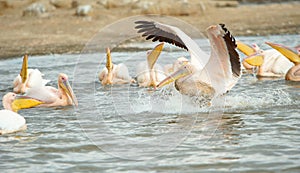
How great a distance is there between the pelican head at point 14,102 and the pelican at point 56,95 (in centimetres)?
39

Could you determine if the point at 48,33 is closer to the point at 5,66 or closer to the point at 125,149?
the point at 5,66

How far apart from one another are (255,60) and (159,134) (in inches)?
133

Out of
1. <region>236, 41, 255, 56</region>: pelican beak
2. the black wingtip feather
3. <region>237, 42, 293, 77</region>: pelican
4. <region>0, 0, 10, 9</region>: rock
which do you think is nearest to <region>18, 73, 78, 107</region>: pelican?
the black wingtip feather

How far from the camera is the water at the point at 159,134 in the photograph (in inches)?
173

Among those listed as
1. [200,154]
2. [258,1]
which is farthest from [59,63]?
[258,1]

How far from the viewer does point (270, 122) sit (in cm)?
543

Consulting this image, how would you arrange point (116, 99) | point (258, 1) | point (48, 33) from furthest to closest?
point (258, 1), point (48, 33), point (116, 99)

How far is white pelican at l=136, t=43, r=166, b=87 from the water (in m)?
0.17

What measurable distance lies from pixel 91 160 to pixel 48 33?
840 cm

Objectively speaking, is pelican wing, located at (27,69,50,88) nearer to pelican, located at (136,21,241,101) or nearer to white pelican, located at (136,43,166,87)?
white pelican, located at (136,43,166,87)

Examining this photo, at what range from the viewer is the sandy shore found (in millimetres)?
11508

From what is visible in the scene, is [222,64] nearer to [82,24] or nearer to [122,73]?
[122,73]

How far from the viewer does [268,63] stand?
8125mm

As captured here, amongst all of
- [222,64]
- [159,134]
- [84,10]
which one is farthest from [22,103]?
[84,10]
